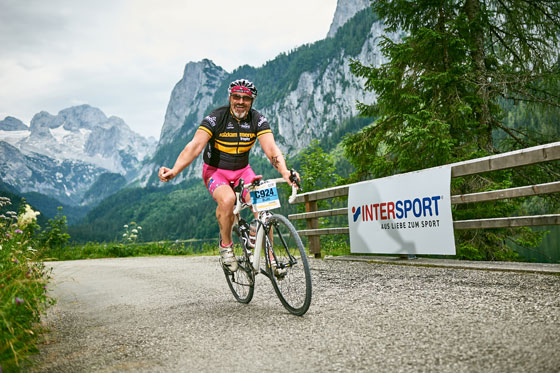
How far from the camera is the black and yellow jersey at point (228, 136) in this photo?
185 inches

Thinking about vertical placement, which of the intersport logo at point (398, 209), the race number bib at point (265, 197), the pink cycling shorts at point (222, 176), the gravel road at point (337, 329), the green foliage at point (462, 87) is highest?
the green foliage at point (462, 87)

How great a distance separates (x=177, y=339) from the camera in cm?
340

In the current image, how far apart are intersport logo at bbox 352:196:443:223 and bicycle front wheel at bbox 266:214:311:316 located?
2615 millimetres

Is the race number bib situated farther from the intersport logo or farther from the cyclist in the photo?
the intersport logo

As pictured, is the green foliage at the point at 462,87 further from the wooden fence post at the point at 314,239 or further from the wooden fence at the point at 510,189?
the wooden fence at the point at 510,189

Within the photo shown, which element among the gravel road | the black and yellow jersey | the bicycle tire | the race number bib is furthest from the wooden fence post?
the race number bib

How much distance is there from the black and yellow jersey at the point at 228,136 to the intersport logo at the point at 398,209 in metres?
2.53

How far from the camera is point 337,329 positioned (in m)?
3.28

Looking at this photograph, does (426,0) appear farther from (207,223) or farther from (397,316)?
(207,223)

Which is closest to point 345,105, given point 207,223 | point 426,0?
point 207,223

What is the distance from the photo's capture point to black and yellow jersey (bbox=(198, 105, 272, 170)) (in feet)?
15.4

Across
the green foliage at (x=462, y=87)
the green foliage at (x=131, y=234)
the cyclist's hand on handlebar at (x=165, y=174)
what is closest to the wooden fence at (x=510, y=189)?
the cyclist's hand on handlebar at (x=165, y=174)

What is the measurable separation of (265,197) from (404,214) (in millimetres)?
2799

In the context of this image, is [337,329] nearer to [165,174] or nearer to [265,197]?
[265,197]
